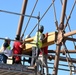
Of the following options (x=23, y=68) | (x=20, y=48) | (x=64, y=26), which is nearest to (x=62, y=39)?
(x=64, y=26)

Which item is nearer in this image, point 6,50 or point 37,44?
point 37,44

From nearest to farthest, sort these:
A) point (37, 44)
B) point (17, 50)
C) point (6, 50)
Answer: point (37, 44) → point (6, 50) → point (17, 50)

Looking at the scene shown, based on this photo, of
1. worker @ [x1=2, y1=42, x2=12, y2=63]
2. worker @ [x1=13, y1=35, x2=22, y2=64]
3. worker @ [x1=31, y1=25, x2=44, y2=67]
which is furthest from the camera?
worker @ [x1=13, y1=35, x2=22, y2=64]

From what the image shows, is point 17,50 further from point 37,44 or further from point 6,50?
point 37,44

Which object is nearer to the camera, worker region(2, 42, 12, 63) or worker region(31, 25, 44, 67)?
worker region(31, 25, 44, 67)

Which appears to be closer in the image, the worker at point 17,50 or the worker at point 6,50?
the worker at point 6,50

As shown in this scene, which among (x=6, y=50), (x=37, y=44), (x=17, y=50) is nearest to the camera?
(x=37, y=44)

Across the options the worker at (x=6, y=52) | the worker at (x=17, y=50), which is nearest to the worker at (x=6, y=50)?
the worker at (x=6, y=52)

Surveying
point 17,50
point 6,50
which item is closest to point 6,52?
point 6,50

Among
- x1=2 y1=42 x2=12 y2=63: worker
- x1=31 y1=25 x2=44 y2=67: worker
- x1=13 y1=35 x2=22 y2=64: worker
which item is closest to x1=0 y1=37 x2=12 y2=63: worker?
x1=2 y1=42 x2=12 y2=63: worker

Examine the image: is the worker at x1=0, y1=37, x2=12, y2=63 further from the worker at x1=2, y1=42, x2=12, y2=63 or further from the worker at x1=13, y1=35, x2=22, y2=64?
the worker at x1=13, y1=35, x2=22, y2=64

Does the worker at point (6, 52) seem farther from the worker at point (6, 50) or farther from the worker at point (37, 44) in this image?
the worker at point (37, 44)

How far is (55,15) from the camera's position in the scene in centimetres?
1298

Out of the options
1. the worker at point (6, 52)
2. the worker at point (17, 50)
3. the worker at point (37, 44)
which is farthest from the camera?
the worker at point (17, 50)
